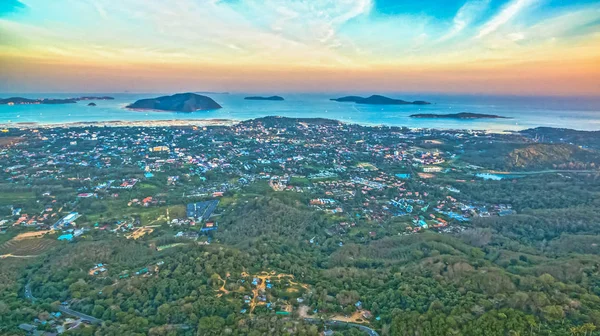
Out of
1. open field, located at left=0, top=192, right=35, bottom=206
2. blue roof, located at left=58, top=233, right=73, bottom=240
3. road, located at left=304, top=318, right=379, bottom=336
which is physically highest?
open field, located at left=0, top=192, right=35, bottom=206

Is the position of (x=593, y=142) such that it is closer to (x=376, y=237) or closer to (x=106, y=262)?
(x=376, y=237)

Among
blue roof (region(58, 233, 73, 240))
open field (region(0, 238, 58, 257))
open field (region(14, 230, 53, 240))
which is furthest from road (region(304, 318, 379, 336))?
open field (region(14, 230, 53, 240))

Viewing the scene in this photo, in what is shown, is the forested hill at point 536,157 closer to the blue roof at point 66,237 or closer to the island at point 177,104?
the blue roof at point 66,237

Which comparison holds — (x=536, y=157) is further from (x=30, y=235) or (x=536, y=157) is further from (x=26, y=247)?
(x=30, y=235)

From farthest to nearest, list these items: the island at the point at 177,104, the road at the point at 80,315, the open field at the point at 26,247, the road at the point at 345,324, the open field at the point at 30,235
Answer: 1. the island at the point at 177,104
2. the open field at the point at 30,235
3. the open field at the point at 26,247
4. the road at the point at 80,315
5. the road at the point at 345,324

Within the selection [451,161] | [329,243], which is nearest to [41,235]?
[329,243]

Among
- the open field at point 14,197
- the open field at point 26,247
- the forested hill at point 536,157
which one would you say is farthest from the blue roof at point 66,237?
the forested hill at point 536,157

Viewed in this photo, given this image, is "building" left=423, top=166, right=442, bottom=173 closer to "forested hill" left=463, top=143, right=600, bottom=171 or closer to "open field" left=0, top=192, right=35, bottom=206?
"forested hill" left=463, top=143, right=600, bottom=171

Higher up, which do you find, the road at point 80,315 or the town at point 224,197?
the town at point 224,197

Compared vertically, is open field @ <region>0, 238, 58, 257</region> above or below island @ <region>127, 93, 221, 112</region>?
below
